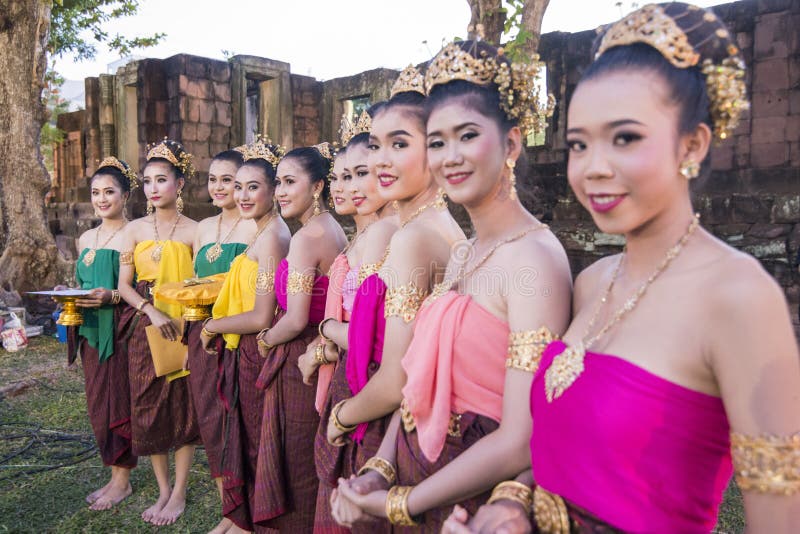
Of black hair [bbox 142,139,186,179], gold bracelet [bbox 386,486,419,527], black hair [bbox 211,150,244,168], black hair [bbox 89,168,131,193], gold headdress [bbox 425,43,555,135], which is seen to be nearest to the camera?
gold bracelet [bbox 386,486,419,527]

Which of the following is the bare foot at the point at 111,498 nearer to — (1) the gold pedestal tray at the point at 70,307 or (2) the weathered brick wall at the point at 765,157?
(1) the gold pedestal tray at the point at 70,307

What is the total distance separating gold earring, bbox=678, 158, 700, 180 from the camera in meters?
1.22

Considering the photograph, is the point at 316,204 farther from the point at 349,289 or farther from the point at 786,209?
the point at 786,209

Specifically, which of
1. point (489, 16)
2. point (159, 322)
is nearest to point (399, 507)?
point (159, 322)

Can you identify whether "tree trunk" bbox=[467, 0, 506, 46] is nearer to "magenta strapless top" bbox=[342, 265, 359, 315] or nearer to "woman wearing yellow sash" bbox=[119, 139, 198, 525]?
"woman wearing yellow sash" bbox=[119, 139, 198, 525]

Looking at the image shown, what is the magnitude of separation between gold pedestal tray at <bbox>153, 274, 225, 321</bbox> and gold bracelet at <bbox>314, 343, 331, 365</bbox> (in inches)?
41.9

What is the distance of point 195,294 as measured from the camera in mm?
3436

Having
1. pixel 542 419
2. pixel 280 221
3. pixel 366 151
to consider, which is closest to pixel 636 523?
pixel 542 419

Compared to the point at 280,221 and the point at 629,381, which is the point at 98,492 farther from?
the point at 629,381

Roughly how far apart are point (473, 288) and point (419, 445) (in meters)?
0.47

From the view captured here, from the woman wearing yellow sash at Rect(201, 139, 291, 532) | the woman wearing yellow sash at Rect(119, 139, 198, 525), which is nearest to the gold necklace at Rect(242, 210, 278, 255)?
the woman wearing yellow sash at Rect(201, 139, 291, 532)

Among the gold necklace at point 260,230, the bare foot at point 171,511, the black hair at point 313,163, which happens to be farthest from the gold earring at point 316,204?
the bare foot at point 171,511

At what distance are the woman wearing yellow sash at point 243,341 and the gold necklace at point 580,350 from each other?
221 cm

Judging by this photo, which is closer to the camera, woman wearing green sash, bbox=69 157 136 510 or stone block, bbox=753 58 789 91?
woman wearing green sash, bbox=69 157 136 510
